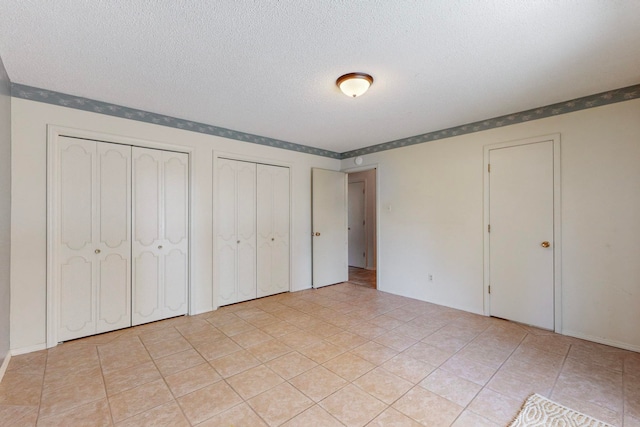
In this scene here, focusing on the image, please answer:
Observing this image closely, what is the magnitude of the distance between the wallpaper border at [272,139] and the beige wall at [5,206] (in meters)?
0.30

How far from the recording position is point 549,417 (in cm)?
167

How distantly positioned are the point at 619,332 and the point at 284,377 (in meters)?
3.10

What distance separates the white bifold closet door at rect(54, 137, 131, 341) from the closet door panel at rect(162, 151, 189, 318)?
0.37 meters

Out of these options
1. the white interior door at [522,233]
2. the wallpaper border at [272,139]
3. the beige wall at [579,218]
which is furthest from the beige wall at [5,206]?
the white interior door at [522,233]

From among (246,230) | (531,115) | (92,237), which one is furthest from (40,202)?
(531,115)

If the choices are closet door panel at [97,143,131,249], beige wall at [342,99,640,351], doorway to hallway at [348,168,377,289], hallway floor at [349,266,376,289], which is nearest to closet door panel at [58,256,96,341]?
closet door panel at [97,143,131,249]

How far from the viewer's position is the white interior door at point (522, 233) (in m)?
2.95

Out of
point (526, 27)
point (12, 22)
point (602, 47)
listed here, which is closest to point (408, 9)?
point (526, 27)

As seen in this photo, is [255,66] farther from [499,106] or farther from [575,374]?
[575,374]

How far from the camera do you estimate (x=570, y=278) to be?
9.20ft

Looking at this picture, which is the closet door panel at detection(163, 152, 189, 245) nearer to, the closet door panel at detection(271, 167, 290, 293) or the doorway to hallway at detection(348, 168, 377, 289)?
the closet door panel at detection(271, 167, 290, 293)

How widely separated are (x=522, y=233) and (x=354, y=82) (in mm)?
2557

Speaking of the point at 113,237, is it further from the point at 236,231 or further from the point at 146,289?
the point at 236,231

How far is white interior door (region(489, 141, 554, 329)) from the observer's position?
2.95 meters
